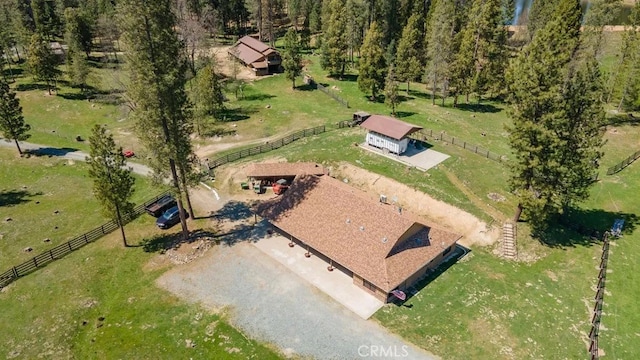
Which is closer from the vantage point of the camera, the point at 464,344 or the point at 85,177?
the point at 464,344

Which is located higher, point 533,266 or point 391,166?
point 391,166

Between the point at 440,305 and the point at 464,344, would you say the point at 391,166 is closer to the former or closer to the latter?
the point at 440,305

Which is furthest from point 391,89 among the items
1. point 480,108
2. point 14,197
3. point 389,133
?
point 14,197

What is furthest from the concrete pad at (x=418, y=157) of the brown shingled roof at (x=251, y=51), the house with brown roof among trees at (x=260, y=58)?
the brown shingled roof at (x=251, y=51)

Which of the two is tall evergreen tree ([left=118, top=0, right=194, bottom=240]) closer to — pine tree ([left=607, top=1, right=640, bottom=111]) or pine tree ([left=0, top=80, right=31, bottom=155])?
pine tree ([left=0, top=80, right=31, bottom=155])

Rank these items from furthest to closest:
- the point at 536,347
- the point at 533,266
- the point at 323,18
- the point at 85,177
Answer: the point at 323,18 < the point at 85,177 < the point at 533,266 < the point at 536,347

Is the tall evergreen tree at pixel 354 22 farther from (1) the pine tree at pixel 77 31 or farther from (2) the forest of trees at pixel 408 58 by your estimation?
(1) the pine tree at pixel 77 31

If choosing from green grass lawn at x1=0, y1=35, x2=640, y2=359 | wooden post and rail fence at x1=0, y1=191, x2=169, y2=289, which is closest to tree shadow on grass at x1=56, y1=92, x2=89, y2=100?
green grass lawn at x1=0, y1=35, x2=640, y2=359

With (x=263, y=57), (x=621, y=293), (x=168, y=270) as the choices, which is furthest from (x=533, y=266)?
(x=263, y=57)
